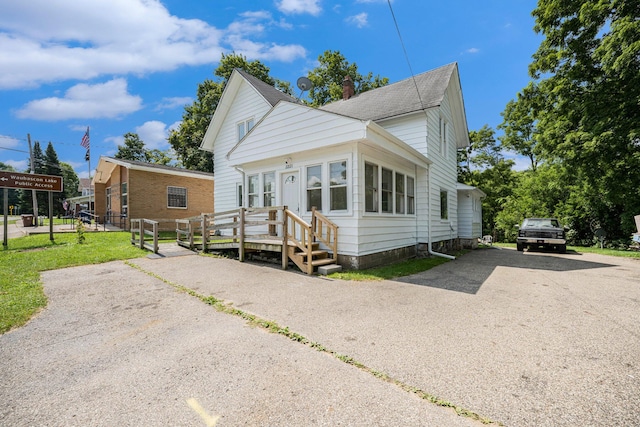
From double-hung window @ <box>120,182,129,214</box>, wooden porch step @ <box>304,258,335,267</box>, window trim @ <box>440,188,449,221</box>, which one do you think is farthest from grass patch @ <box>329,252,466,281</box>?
double-hung window @ <box>120,182,129,214</box>

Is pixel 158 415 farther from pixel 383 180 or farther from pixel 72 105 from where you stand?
pixel 72 105

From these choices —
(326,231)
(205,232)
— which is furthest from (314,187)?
(205,232)

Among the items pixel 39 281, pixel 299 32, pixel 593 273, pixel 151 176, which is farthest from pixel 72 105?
pixel 593 273

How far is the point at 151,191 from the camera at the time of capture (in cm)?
1702

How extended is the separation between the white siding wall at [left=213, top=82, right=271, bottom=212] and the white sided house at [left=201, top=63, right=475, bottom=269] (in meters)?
0.10

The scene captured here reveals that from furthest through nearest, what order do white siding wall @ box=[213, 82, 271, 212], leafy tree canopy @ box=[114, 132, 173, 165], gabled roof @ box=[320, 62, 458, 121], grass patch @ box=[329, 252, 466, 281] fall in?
leafy tree canopy @ box=[114, 132, 173, 165], white siding wall @ box=[213, 82, 271, 212], gabled roof @ box=[320, 62, 458, 121], grass patch @ box=[329, 252, 466, 281]

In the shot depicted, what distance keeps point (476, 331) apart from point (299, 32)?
13.1 meters

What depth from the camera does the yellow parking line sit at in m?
2.03

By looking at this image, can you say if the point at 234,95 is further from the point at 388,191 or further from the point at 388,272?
the point at 388,272

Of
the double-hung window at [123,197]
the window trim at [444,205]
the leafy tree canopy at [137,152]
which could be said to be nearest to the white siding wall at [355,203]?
the window trim at [444,205]

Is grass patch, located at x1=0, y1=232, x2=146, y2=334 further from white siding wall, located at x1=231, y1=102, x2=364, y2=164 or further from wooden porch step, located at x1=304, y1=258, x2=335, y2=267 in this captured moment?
white siding wall, located at x1=231, y1=102, x2=364, y2=164

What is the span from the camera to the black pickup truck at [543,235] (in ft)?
42.1

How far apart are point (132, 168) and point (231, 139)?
6.08 m

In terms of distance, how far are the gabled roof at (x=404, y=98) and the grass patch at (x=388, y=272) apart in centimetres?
563
